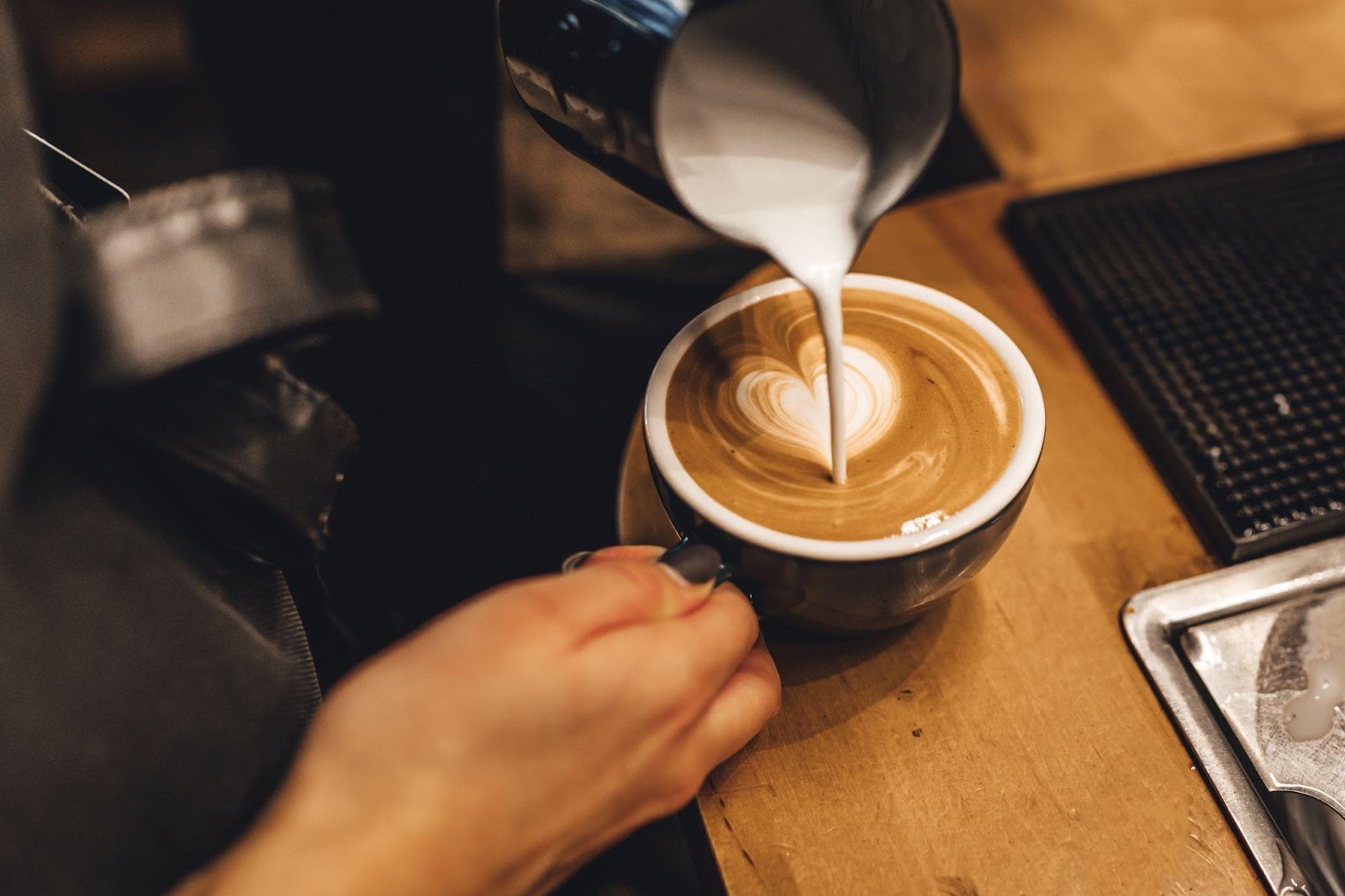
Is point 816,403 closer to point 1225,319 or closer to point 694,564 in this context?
point 694,564

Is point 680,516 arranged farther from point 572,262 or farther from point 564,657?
point 572,262

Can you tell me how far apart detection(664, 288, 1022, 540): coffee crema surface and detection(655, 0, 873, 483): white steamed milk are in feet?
0.08

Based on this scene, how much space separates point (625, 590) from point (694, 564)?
0.25 feet

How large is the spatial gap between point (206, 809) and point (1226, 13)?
1.91 m

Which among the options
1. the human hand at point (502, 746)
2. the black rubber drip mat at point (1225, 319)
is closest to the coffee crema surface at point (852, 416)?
the human hand at point (502, 746)

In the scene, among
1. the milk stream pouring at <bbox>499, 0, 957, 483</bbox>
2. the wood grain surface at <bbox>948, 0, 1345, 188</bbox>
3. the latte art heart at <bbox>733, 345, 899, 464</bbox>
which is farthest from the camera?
the wood grain surface at <bbox>948, 0, 1345, 188</bbox>

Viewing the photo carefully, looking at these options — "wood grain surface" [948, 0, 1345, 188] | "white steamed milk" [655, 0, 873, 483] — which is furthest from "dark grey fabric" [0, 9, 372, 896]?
"wood grain surface" [948, 0, 1345, 188]

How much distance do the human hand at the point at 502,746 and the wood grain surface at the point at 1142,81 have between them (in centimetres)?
101

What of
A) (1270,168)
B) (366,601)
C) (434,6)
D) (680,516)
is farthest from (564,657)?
(434,6)

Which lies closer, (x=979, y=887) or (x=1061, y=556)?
(x=979, y=887)

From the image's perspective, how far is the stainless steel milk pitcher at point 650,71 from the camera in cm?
67

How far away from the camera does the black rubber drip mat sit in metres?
0.96

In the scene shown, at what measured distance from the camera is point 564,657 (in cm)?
60

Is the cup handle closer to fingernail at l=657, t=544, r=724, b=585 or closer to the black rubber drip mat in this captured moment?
fingernail at l=657, t=544, r=724, b=585
